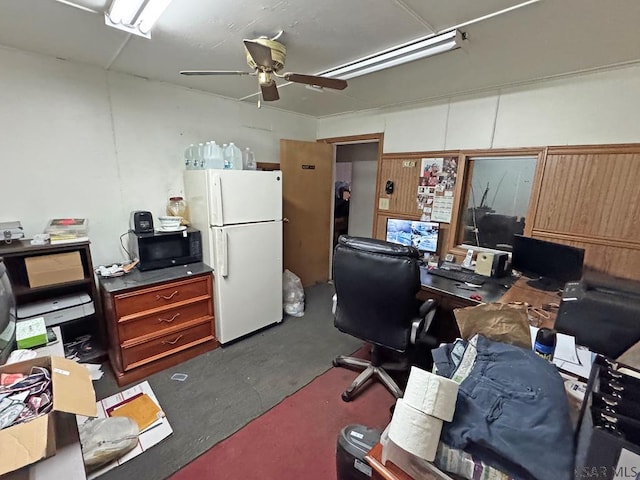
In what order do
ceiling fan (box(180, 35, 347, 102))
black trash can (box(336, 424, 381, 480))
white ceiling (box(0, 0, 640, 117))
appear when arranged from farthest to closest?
ceiling fan (box(180, 35, 347, 102))
white ceiling (box(0, 0, 640, 117))
black trash can (box(336, 424, 381, 480))

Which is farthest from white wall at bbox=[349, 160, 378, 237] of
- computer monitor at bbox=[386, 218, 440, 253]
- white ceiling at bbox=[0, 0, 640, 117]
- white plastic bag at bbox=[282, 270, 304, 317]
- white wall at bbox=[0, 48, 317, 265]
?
white wall at bbox=[0, 48, 317, 265]

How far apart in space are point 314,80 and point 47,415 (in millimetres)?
1854

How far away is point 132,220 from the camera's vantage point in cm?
247

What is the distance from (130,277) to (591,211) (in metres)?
3.45

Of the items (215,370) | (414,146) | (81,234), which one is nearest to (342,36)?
(414,146)

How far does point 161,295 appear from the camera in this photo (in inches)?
86.0

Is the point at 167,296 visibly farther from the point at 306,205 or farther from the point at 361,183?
the point at 361,183

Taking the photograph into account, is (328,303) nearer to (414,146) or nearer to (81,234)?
(414,146)

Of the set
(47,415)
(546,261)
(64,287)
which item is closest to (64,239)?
(64,287)

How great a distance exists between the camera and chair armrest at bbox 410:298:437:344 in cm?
175

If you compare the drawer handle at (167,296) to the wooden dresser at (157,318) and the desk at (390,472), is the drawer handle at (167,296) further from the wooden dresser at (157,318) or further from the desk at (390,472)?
the desk at (390,472)

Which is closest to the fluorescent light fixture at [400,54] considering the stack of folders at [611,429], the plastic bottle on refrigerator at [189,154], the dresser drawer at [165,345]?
the plastic bottle on refrigerator at [189,154]

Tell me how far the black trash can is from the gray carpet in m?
0.80

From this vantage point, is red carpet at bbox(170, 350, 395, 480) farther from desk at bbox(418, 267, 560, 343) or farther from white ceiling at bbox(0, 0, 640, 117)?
white ceiling at bbox(0, 0, 640, 117)
